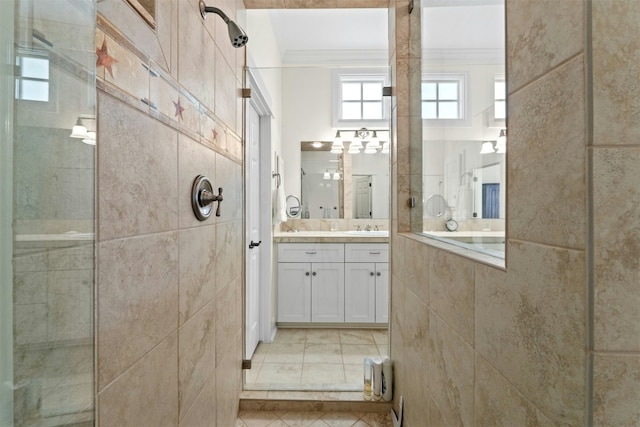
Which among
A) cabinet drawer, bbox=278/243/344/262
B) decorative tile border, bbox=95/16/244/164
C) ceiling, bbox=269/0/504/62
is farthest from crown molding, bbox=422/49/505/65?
cabinet drawer, bbox=278/243/344/262

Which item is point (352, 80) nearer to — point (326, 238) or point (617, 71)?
point (326, 238)

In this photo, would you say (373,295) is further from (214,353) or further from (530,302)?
(530,302)

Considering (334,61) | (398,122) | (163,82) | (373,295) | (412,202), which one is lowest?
(373,295)

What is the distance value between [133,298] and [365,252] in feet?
7.58

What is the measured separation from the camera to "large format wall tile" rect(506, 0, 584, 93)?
0.49m

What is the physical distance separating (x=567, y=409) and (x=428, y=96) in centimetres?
141

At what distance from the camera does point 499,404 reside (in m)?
0.69

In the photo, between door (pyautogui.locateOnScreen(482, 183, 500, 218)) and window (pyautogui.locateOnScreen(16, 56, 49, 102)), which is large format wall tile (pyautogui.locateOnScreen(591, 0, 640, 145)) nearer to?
door (pyautogui.locateOnScreen(482, 183, 500, 218))

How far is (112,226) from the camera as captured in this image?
0.65 metres

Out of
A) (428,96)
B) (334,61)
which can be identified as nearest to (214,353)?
(428,96)

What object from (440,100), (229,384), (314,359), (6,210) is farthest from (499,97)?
(314,359)

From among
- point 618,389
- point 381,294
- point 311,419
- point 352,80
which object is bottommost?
point 311,419

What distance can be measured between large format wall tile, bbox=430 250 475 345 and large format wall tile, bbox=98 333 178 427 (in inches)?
32.2

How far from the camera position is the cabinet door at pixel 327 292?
2.86 meters
